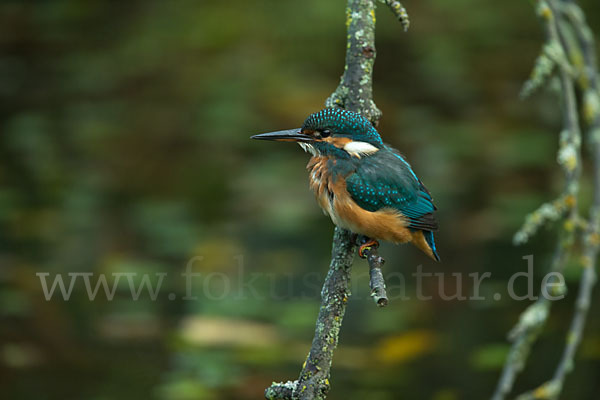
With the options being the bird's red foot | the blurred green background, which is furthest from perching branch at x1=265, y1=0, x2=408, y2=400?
the blurred green background

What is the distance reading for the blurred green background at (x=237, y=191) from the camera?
4094 mm

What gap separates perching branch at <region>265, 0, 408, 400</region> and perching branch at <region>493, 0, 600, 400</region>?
50cm

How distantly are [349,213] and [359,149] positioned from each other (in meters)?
0.32

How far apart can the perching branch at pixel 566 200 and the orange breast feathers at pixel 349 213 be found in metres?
0.58

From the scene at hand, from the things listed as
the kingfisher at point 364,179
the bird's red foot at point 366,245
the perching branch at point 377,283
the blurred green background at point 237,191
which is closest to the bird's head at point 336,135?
the kingfisher at point 364,179

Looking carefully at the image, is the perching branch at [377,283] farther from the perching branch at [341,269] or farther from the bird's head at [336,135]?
the bird's head at [336,135]

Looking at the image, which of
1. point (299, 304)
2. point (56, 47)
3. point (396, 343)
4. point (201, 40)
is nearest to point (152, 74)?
point (201, 40)

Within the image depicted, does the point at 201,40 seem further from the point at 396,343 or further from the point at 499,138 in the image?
the point at 396,343

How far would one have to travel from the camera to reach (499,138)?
570 cm

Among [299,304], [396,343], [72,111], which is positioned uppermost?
[72,111]

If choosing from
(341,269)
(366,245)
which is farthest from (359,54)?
(341,269)

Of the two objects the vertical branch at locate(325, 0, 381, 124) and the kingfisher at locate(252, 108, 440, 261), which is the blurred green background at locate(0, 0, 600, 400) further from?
the vertical branch at locate(325, 0, 381, 124)

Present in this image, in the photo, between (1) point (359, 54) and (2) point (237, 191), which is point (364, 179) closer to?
(1) point (359, 54)

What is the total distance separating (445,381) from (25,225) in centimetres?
317
